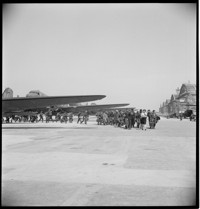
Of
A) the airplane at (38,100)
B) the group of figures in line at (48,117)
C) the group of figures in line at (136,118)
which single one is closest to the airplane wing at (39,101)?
the airplane at (38,100)

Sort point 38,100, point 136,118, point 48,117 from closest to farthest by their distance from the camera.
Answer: point 38,100
point 136,118
point 48,117

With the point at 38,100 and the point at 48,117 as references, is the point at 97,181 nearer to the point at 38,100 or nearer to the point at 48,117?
the point at 38,100

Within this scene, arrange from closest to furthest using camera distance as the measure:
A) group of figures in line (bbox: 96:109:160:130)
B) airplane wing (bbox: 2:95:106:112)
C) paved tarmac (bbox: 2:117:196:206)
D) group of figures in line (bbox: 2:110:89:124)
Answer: paved tarmac (bbox: 2:117:196:206) → group of figures in line (bbox: 96:109:160:130) → airplane wing (bbox: 2:95:106:112) → group of figures in line (bbox: 2:110:89:124)

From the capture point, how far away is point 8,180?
210 inches

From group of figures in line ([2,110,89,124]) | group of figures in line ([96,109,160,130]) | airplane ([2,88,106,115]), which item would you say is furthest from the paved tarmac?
group of figures in line ([2,110,89,124])

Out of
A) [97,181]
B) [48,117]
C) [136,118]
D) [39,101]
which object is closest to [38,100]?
[39,101]

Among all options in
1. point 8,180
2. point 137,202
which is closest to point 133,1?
point 137,202

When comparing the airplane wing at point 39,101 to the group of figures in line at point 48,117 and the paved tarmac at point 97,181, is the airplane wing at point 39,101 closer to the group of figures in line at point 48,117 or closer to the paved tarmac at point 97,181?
the group of figures in line at point 48,117

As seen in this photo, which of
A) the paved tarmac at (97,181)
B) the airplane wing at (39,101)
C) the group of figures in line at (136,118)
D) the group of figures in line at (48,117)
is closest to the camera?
A: the paved tarmac at (97,181)

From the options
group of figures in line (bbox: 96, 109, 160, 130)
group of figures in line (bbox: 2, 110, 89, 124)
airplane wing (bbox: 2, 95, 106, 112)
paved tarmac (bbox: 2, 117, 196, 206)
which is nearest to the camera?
paved tarmac (bbox: 2, 117, 196, 206)

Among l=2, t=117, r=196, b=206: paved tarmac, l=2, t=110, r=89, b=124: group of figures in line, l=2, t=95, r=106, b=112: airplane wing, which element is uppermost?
A: l=2, t=95, r=106, b=112: airplane wing

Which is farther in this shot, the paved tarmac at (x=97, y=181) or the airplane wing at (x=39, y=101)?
the airplane wing at (x=39, y=101)

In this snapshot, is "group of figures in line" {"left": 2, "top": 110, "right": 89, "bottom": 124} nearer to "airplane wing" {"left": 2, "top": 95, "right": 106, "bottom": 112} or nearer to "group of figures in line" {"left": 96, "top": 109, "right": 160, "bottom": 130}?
"group of figures in line" {"left": 96, "top": 109, "right": 160, "bottom": 130}

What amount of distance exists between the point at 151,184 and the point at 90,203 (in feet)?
→ 4.92
